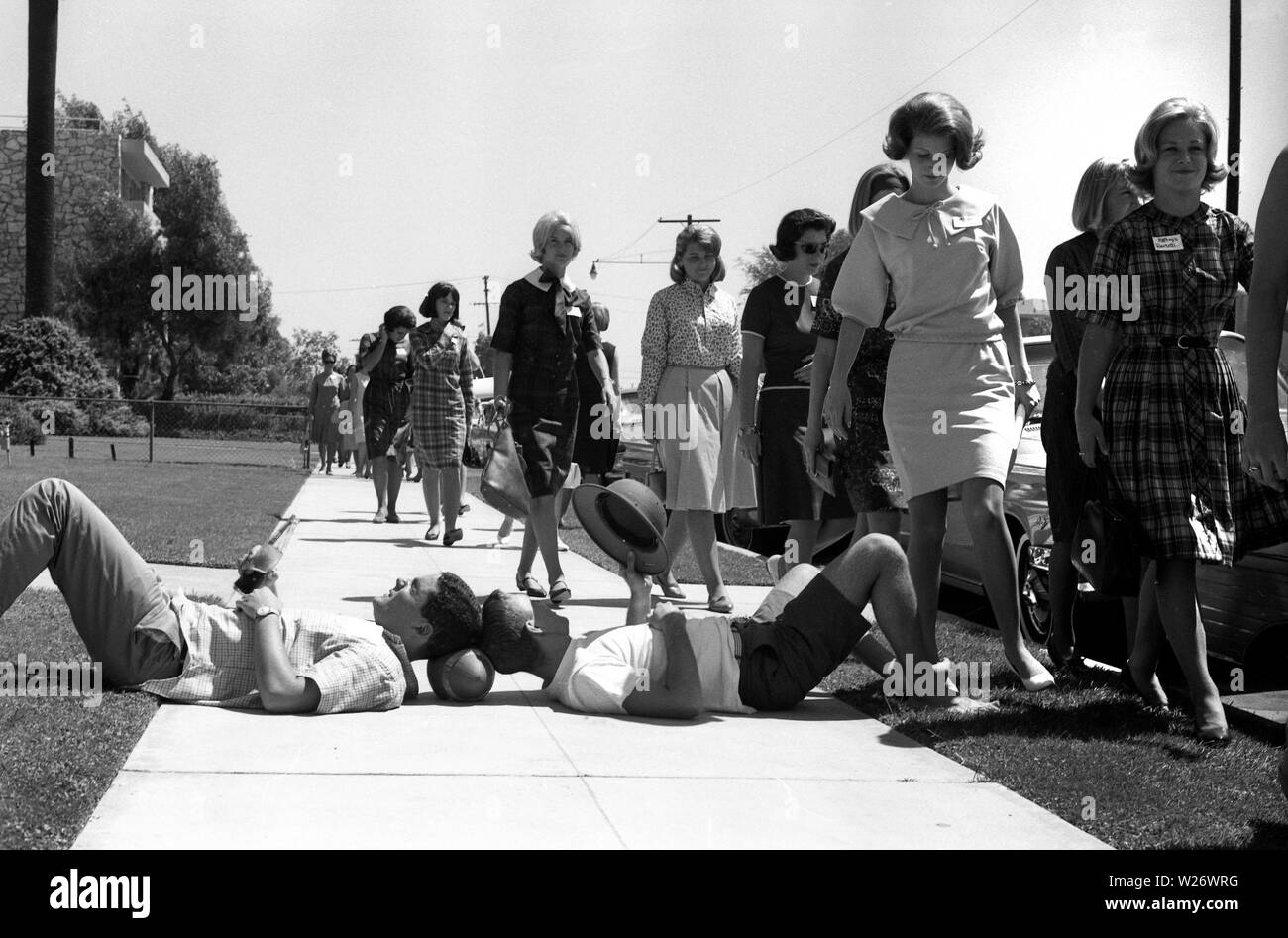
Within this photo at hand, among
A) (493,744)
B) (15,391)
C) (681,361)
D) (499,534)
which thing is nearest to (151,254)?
(15,391)

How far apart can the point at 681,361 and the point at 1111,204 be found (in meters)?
3.01

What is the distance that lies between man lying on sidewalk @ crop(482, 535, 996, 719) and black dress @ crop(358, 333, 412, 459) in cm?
840

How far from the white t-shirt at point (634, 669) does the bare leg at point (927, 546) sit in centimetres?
79

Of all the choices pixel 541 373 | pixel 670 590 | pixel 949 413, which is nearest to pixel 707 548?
pixel 670 590

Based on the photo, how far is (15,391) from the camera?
3397 centimetres

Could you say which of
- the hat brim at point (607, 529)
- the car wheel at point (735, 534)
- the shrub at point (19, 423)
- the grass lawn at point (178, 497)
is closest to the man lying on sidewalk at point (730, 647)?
the hat brim at point (607, 529)

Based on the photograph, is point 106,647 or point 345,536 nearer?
point 106,647

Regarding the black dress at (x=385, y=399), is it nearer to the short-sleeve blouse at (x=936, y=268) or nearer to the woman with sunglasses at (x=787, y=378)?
the woman with sunglasses at (x=787, y=378)

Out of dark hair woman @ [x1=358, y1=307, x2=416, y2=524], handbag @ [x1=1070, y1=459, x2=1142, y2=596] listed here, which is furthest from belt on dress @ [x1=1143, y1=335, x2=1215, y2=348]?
dark hair woman @ [x1=358, y1=307, x2=416, y2=524]

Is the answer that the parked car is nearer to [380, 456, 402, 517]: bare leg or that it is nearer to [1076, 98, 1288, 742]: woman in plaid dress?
[1076, 98, 1288, 742]: woman in plaid dress

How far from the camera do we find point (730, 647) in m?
5.31

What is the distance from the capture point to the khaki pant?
4.71m

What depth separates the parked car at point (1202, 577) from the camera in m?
6.07
